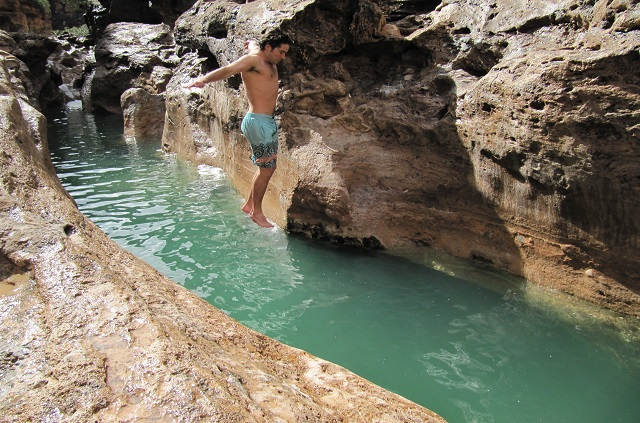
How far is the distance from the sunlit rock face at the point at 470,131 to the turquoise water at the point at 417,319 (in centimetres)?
32

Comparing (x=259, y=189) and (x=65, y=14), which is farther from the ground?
(x=65, y=14)

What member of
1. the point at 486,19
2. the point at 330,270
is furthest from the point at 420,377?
the point at 486,19

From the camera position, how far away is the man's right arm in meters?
4.36

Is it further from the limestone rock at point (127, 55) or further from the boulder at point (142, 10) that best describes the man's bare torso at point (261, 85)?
the boulder at point (142, 10)

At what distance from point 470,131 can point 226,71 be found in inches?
93.1

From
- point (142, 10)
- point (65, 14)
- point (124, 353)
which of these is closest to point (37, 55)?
point (142, 10)

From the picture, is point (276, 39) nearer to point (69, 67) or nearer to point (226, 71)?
point (226, 71)

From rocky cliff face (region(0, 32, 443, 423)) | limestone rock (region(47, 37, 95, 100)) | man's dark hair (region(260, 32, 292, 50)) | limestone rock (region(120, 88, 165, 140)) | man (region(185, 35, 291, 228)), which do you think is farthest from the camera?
limestone rock (region(47, 37, 95, 100))

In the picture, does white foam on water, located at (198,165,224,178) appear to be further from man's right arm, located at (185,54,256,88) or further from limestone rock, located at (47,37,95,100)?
limestone rock, located at (47,37,95,100)

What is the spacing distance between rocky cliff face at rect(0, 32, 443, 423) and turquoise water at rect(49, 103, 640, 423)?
1.22 meters

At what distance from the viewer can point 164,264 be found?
5039 millimetres

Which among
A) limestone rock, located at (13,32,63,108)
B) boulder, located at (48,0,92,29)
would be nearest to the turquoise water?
limestone rock, located at (13,32,63,108)

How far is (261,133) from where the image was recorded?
4.88 metres

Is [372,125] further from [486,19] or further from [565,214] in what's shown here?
[565,214]
